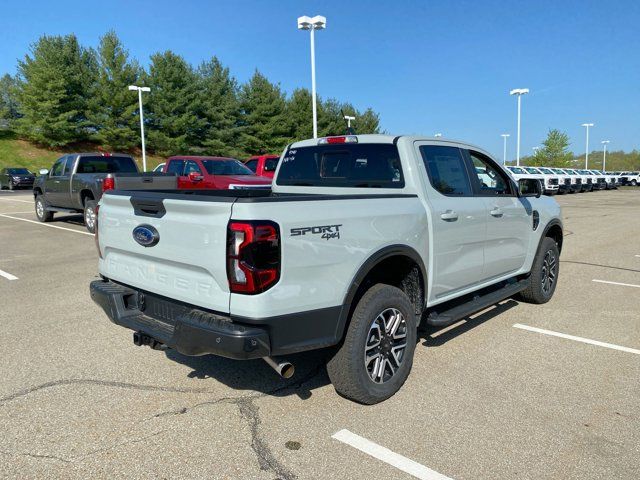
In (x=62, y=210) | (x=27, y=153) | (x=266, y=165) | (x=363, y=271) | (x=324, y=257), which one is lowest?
(x=62, y=210)

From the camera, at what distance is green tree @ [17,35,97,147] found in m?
44.5

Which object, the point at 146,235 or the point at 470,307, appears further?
the point at 470,307

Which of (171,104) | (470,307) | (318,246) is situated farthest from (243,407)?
(171,104)

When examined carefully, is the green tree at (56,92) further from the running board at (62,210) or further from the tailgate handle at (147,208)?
the tailgate handle at (147,208)

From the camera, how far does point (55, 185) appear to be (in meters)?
13.0

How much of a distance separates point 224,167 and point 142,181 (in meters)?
3.69

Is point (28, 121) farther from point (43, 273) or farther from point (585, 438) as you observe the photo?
point (585, 438)

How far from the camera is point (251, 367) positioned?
4.05 metres

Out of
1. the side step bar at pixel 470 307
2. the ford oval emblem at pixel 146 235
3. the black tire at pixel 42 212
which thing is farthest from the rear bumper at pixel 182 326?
the black tire at pixel 42 212

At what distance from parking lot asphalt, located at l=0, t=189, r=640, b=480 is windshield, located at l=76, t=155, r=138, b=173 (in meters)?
7.72

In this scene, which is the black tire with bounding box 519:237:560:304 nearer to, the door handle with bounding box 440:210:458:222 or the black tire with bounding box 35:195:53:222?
the door handle with bounding box 440:210:458:222

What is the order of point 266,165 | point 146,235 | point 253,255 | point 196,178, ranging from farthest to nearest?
1. point 266,165
2. point 196,178
3. point 146,235
4. point 253,255

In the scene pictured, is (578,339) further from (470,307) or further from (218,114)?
(218,114)

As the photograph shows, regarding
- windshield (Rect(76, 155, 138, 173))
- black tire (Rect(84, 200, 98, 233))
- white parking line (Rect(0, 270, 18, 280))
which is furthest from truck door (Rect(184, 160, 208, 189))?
white parking line (Rect(0, 270, 18, 280))
